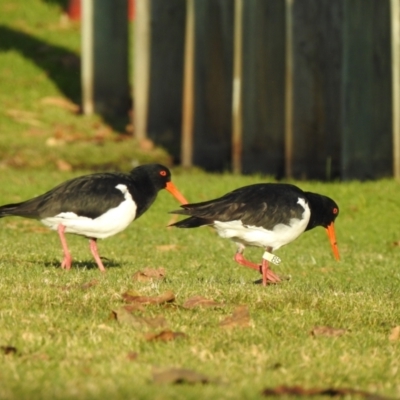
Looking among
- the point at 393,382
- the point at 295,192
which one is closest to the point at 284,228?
the point at 295,192

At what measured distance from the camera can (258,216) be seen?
948 cm

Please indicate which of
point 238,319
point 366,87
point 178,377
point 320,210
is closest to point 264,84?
point 366,87

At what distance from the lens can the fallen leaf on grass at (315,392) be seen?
5555mm

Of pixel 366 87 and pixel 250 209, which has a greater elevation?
pixel 250 209

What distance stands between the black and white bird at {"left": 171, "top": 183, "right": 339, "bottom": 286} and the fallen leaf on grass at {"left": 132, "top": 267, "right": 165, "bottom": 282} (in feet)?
1.38

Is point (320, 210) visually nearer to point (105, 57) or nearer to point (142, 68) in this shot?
point (142, 68)

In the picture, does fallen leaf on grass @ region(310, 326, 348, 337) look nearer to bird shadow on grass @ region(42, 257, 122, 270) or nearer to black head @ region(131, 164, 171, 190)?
bird shadow on grass @ region(42, 257, 122, 270)

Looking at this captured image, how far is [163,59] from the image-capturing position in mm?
20656

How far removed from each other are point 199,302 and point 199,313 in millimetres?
247

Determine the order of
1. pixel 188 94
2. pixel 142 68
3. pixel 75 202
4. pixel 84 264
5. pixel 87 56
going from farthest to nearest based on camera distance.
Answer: pixel 87 56 → pixel 142 68 → pixel 188 94 → pixel 84 264 → pixel 75 202

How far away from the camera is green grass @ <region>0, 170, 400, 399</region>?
5793 mm

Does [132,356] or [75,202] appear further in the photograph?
[75,202]

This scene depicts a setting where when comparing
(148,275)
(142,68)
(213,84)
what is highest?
(148,275)

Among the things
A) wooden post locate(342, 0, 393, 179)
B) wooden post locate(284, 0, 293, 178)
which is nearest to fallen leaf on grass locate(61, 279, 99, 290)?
wooden post locate(342, 0, 393, 179)
